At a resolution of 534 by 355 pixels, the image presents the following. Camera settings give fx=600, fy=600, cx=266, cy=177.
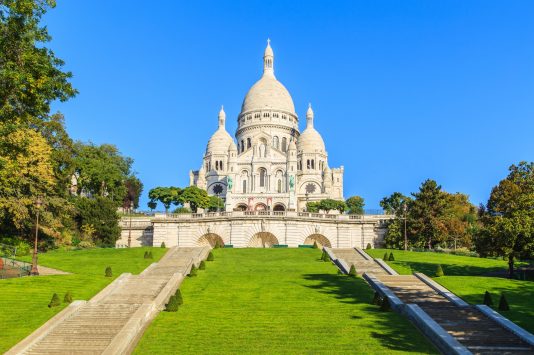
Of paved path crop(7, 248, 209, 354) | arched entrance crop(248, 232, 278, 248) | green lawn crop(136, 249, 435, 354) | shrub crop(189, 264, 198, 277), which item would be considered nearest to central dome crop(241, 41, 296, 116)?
arched entrance crop(248, 232, 278, 248)

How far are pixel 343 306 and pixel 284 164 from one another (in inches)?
3452

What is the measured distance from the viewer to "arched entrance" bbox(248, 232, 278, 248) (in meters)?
63.2

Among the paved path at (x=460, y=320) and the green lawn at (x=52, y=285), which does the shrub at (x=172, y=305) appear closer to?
the green lawn at (x=52, y=285)

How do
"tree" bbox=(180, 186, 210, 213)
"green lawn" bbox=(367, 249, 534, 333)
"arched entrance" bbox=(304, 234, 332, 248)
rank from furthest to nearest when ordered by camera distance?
"tree" bbox=(180, 186, 210, 213), "arched entrance" bbox=(304, 234, 332, 248), "green lawn" bbox=(367, 249, 534, 333)

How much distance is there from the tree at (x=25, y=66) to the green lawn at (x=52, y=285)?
8.22m

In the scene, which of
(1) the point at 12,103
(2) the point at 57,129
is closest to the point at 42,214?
(2) the point at 57,129

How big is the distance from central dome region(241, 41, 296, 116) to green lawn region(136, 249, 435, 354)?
315 feet

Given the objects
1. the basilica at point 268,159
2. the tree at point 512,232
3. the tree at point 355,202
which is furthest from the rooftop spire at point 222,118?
the tree at point 512,232

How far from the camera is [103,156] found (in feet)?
259

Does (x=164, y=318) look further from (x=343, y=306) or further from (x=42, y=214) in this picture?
(x=42, y=214)

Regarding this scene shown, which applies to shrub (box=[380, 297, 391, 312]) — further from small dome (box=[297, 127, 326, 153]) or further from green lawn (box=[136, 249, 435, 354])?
small dome (box=[297, 127, 326, 153])

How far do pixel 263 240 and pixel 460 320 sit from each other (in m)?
38.7

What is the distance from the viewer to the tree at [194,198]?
94.5 m

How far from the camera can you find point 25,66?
2670cm
